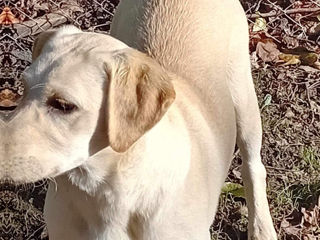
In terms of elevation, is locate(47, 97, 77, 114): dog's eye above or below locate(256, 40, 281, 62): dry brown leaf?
above

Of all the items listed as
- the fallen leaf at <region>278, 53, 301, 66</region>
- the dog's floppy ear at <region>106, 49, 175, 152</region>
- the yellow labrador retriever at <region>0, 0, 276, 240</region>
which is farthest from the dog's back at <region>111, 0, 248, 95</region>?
the fallen leaf at <region>278, 53, 301, 66</region>

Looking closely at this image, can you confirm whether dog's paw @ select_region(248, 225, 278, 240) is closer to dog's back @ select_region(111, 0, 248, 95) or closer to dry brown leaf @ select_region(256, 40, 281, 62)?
dog's back @ select_region(111, 0, 248, 95)

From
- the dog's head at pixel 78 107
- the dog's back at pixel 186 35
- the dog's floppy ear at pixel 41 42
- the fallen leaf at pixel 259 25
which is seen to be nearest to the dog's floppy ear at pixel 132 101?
the dog's head at pixel 78 107

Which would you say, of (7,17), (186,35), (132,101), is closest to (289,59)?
(186,35)

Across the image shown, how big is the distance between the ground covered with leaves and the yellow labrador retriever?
843mm

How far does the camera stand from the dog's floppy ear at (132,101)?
3104 millimetres

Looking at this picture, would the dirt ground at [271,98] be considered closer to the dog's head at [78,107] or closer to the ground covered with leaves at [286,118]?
the ground covered with leaves at [286,118]

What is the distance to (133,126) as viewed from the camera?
311 cm

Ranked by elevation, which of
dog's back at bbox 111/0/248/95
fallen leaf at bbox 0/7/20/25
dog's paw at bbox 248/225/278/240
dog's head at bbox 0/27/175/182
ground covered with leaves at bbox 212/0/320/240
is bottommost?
dog's paw at bbox 248/225/278/240

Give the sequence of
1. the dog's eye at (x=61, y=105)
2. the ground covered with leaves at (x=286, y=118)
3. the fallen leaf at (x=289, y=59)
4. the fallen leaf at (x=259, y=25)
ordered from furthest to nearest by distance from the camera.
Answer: the fallen leaf at (x=259, y=25) < the fallen leaf at (x=289, y=59) < the ground covered with leaves at (x=286, y=118) < the dog's eye at (x=61, y=105)

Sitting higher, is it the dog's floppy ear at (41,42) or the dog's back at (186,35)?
the dog's floppy ear at (41,42)

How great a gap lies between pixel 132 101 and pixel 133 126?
3.8 inches

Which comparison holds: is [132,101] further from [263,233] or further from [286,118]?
[286,118]

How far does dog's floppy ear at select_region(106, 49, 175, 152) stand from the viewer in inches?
122
